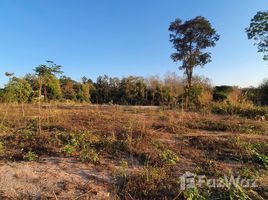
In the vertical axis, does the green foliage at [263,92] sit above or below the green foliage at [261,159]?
above

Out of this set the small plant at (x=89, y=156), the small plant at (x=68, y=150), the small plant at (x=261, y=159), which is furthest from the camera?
the small plant at (x=68, y=150)

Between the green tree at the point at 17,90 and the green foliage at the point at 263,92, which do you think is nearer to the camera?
the green tree at the point at 17,90

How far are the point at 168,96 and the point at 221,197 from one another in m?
9.39

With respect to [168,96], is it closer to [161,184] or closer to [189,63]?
[161,184]

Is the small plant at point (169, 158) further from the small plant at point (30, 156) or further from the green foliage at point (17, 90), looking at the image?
the green foliage at point (17, 90)

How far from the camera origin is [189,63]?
22.2 metres

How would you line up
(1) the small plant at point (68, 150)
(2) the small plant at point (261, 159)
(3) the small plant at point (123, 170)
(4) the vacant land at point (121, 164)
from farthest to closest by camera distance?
(1) the small plant at point (68, 150)
(2) the small plant at point (261, 159)
(3) the small plant at point (123, 170)
(4) the vacant land at point (121, 164)

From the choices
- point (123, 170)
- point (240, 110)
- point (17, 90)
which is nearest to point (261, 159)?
point (123, 170)

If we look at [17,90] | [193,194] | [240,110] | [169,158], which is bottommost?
[193,194]

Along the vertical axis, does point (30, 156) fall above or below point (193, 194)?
above

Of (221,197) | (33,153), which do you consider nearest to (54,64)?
(33,153)

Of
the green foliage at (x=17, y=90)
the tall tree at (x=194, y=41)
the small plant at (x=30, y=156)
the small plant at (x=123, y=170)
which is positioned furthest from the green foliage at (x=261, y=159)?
the tall tree at (x=194, y=41)

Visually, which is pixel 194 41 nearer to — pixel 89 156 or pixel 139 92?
pixel 139 92

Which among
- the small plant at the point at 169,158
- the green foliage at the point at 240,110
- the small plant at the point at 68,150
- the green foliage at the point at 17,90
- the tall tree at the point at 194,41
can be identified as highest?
the tall tree at the point at 194,41
